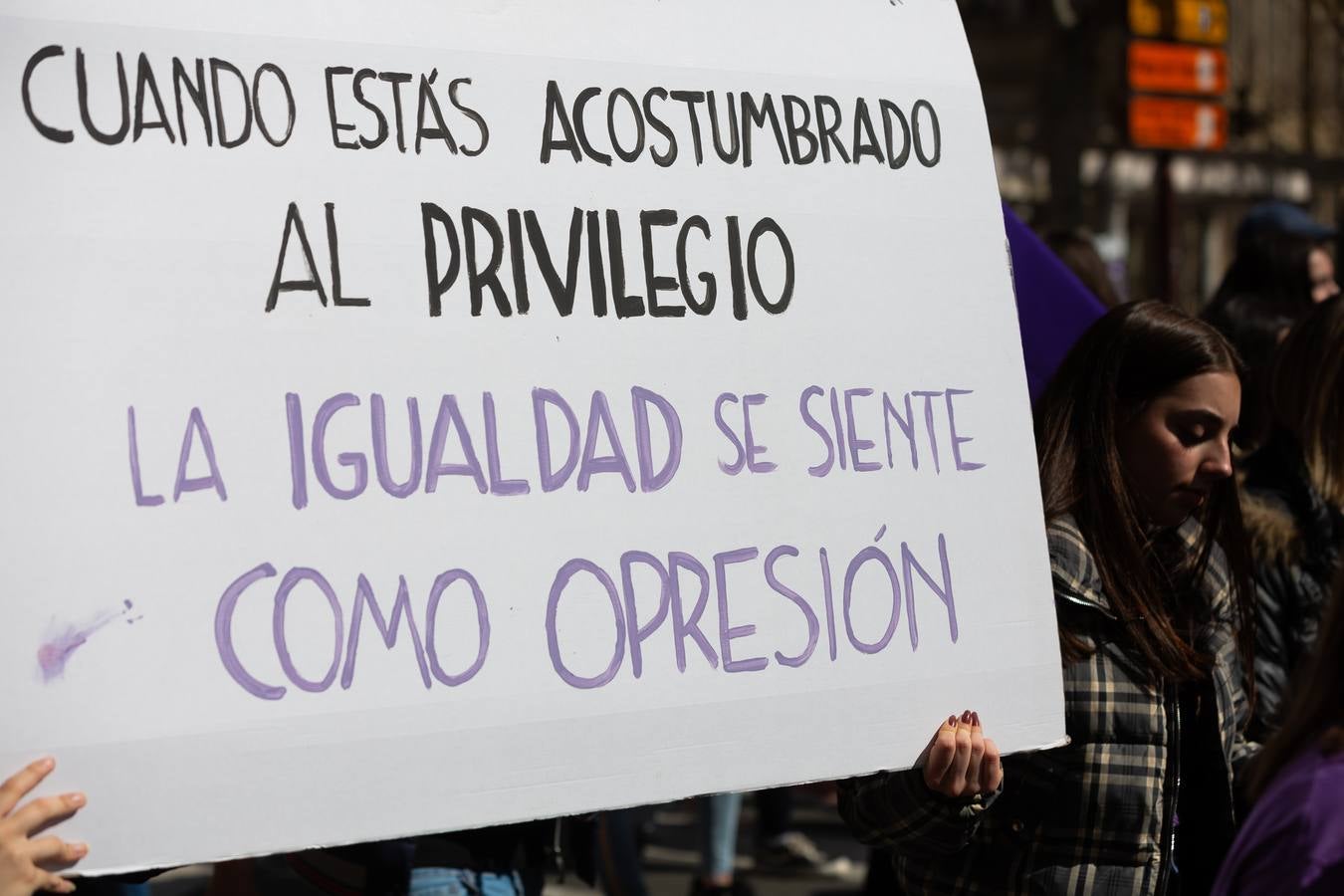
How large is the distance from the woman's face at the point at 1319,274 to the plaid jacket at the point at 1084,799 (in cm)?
265

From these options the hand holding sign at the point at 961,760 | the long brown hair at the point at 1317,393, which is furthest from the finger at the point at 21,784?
the long brown hair at the point at 1317,393

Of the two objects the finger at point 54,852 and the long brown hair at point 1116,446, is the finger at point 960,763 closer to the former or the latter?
the long brown hair at point 1116,446

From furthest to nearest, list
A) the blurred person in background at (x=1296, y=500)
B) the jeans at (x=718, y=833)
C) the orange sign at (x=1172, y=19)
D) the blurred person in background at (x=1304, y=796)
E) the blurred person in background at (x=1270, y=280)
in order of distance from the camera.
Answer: the orange sign at (x=1172, y=19)
the jeans at (x=718, y=833)
the blurred person in background at (x=1270, y=280)
the blurred person in background at (x=1296, y=500)
the blurred person in background at (x=1304, y=796)

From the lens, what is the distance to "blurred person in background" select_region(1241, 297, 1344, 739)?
10.4 ft

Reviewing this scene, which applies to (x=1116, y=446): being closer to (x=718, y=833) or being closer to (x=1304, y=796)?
(x=1304, y=796)

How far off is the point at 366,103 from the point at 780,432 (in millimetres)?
593

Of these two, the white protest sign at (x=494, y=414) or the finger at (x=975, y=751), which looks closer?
the white protest sign at (x=494, y=414)

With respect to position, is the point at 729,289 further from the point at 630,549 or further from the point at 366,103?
the point at 366,103

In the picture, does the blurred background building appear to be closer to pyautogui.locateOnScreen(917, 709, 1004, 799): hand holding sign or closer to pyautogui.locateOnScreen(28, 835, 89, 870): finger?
pyautogui.locateOnScreen(917, 709, 1004, 799): hand holding sign

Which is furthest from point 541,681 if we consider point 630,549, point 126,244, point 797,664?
point 126,244

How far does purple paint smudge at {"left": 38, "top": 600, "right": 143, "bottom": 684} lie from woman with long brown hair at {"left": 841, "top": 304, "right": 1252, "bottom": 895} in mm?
1024

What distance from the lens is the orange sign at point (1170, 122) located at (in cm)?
906

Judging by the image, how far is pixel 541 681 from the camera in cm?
179

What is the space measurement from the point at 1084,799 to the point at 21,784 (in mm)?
1377
